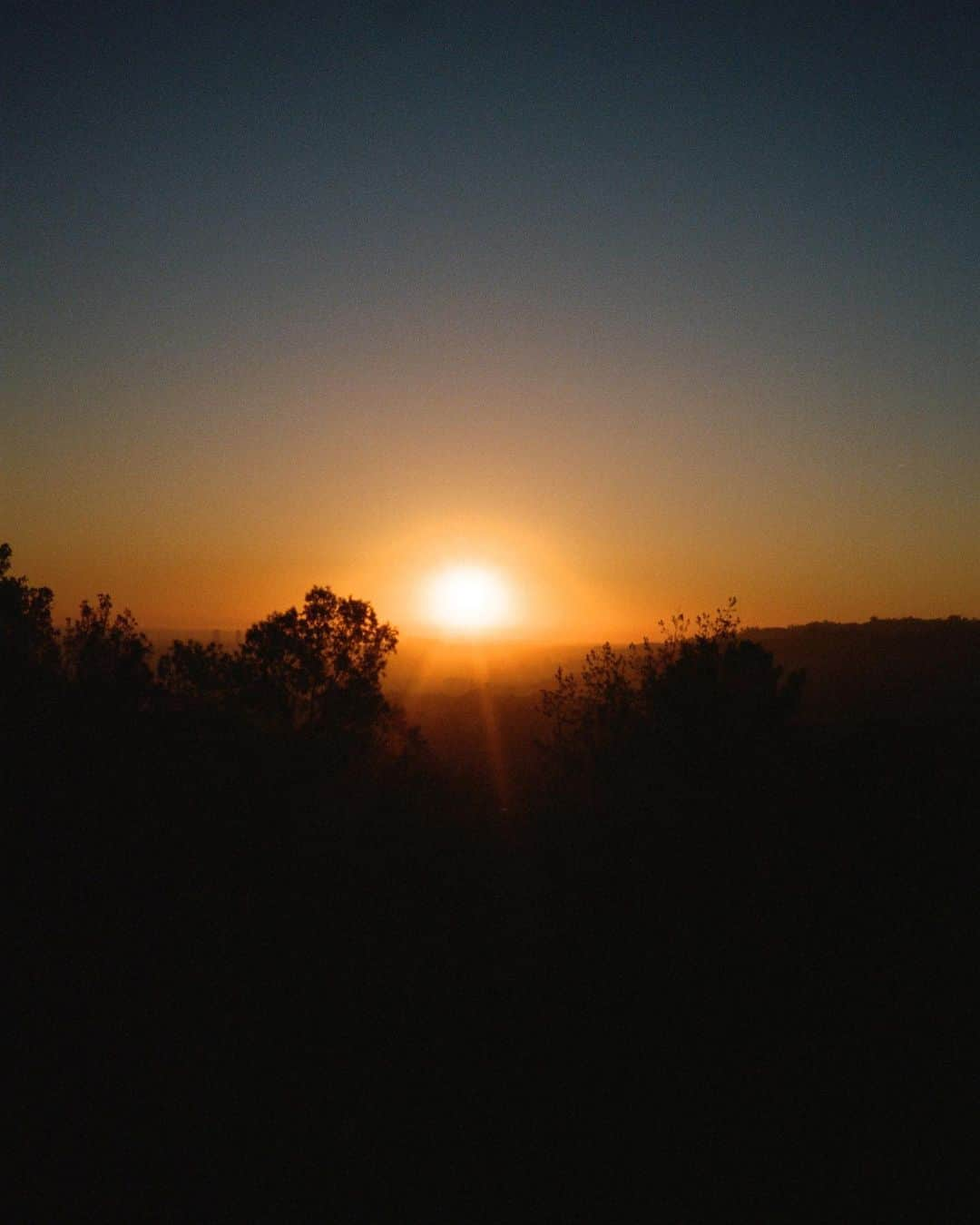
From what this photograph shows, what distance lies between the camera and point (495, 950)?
74.5 ft

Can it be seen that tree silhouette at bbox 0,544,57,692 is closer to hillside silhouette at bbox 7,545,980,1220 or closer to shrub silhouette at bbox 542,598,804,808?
hillside silhouette at bbox 7,545,980,1220

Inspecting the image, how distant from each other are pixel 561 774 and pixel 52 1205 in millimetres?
31807

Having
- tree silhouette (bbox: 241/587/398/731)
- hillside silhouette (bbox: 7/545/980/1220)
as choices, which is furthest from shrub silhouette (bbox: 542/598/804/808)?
tree silhouette (bbox: 241/587/398/731)

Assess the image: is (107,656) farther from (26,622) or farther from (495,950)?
(495,950)

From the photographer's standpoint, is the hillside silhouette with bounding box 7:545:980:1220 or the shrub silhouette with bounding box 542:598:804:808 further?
A: the shrub silhouette with bounding box 542:598:804:808

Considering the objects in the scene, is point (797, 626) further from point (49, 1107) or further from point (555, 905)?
point (49, 1107)

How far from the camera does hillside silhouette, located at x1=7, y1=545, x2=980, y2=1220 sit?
46.8ft

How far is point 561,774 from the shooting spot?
4256cm

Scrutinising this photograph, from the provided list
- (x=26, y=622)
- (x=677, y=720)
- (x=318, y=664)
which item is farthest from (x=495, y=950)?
(x=26, y=622)

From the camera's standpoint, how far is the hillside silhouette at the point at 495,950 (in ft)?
46.8

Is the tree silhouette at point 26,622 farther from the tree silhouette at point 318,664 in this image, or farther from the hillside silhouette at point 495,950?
the tree silhouette at point 318,664

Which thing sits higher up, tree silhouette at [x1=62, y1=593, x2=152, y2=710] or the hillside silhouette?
tree silhouette at [x1=62, y1=593, x2=152, y2=710]

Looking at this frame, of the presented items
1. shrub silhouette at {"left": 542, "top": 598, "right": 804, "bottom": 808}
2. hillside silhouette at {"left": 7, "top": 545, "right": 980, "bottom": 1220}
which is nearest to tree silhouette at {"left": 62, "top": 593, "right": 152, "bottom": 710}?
hillside silhouette at {"left": 7, "top": 545, "right": 980, "bottom": 1220}

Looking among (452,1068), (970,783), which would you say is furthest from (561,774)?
(452,1068)
